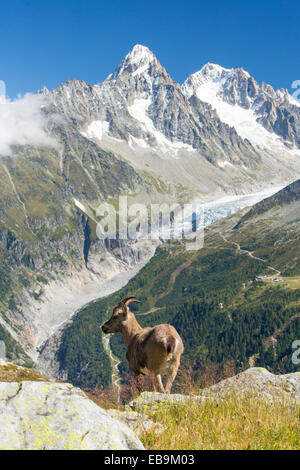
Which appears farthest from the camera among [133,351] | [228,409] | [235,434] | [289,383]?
[133,351]

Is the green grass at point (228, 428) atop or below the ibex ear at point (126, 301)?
below

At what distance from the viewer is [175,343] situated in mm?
13859

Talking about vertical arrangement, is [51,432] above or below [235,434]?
above

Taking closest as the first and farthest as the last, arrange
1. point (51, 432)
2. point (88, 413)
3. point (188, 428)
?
point (51, 432) → point (88, 413) → point (188, 428)

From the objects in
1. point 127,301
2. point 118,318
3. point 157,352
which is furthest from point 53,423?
point 118,318

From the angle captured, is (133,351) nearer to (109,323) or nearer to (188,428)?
(109,323)

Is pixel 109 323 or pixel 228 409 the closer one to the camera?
pixel 228 409

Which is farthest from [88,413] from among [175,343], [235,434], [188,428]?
[175,343]

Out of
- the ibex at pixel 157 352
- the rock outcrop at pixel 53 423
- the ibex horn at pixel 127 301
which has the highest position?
the ibex horn at pixel 127 301

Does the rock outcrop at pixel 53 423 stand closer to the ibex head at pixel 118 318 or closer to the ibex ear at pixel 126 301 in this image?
the ibex ear at pixel 126 301

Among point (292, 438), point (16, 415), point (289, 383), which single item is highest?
point (16, 415)

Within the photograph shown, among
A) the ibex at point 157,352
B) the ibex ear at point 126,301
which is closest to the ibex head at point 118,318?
the ibex ear at point 126,301

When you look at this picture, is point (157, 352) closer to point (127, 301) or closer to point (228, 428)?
point (127, 301)
